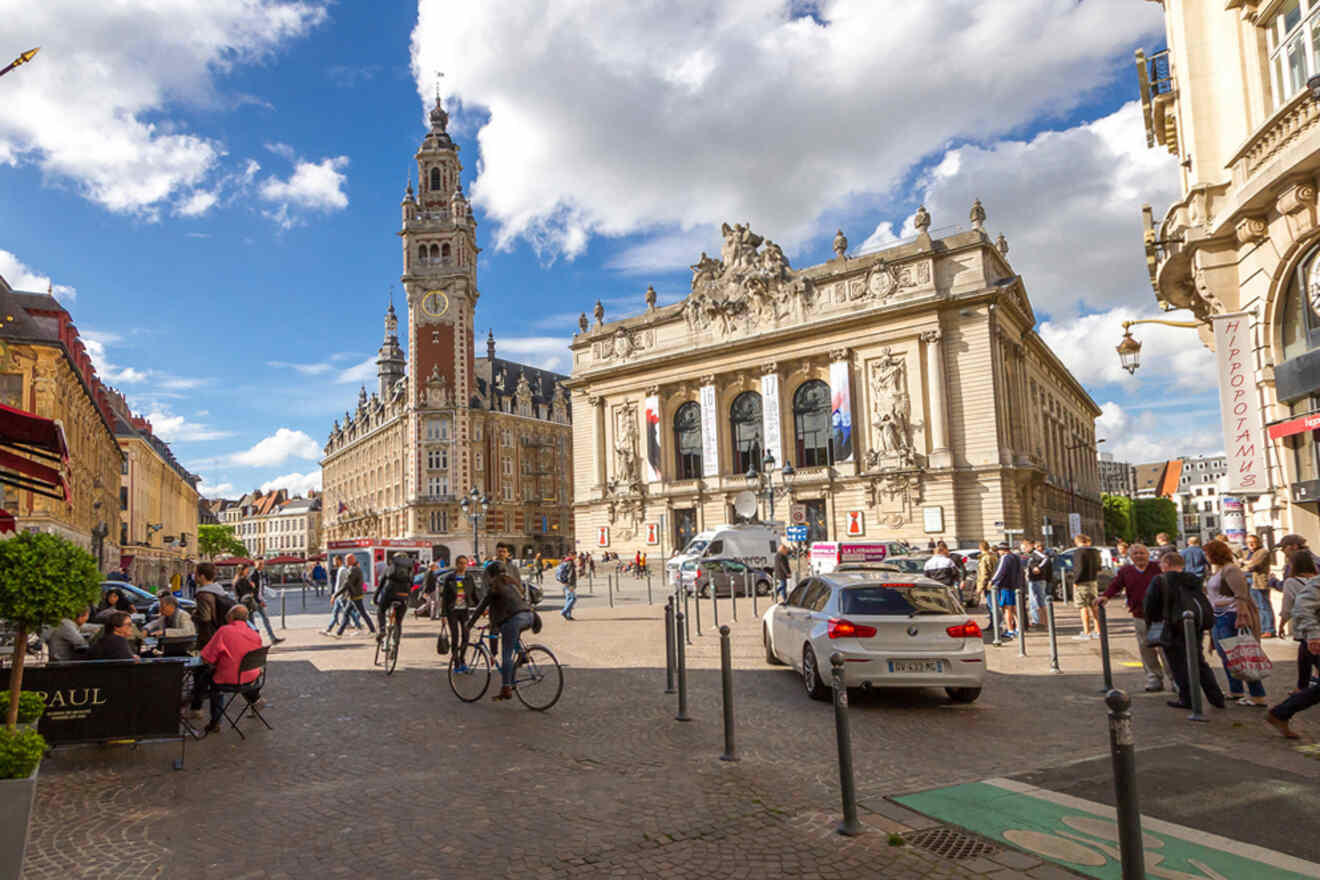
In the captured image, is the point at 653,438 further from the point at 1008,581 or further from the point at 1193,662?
the point at 1193,662

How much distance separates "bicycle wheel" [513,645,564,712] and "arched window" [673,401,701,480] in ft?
139

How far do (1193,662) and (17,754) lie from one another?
385 inches

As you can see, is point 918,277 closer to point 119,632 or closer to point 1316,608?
point 1316,608

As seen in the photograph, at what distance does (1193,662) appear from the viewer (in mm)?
8414

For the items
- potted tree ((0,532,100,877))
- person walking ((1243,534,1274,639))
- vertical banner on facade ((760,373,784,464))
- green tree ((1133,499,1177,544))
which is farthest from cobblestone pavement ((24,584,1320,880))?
green tree ((1133,499,1177,544))

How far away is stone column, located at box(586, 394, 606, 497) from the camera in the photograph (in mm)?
55562

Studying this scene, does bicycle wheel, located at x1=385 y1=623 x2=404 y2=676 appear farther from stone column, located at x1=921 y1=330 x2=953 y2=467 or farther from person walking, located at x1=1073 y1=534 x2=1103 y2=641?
stone column, located at x1=921 y1=330 x2=953 y2=467

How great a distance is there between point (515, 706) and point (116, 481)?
53.4 m

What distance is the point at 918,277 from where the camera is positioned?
43250 millimetres

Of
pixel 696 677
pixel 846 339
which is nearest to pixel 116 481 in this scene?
pixel 846 339

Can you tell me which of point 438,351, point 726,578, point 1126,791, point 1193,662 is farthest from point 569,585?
point 438,351

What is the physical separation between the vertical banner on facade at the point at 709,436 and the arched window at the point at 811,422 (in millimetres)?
5030

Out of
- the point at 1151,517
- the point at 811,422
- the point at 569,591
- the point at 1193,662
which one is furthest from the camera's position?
the point at 1151,517

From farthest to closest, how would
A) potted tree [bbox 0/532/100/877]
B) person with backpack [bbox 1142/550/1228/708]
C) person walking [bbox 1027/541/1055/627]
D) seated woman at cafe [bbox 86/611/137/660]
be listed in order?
person walking [bbox 1027/541/1055/627]
person with backpack [bbox 1142/550/1228/708]
seated woman at cafe [bbox 86/611/137/660]
potted tree [bbox 0/532/100/877]
